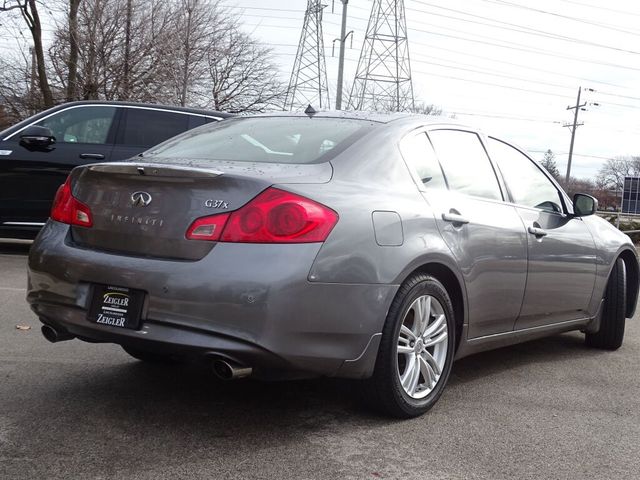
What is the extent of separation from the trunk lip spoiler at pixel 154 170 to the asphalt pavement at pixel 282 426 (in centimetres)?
114

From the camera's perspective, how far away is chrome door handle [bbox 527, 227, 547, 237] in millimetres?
4582

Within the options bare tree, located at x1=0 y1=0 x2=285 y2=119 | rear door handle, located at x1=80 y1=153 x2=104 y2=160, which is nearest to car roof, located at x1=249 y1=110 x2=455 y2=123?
rear door handle, located at x1=80 y1=153 x2=104 y2=160

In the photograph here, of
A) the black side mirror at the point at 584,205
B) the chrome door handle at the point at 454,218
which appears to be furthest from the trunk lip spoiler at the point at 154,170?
the black side mirror at the point at 584,205

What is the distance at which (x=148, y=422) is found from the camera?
11.2 ft

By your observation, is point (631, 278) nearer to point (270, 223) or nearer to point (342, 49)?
point (270, 223)

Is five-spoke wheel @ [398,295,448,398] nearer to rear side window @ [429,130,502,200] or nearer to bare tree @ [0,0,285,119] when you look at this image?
rear side window @ [429,130,502,200]

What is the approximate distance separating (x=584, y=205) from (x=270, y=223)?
3026mm

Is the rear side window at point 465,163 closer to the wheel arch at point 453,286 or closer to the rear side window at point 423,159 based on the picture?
the rear side window at point 423,159

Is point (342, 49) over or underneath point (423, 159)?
over

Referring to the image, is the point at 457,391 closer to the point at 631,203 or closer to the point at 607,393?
the point at 607,393

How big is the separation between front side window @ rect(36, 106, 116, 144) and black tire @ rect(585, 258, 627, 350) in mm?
6118

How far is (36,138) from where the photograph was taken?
8.62 meters

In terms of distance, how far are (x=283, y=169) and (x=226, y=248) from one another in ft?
1.71

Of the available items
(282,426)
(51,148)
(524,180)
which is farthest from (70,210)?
(51,148)
